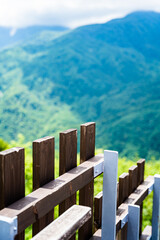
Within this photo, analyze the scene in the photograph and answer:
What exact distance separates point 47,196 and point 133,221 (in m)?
0.78

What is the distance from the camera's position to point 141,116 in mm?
11297

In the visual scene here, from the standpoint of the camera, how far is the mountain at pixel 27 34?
1334 cm

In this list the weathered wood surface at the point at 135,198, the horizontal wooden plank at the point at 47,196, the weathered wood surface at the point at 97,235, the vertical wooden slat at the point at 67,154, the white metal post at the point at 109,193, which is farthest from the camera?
the weathered wood surface at the point at 135,198

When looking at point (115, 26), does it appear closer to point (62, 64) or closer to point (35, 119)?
point (62, 64)

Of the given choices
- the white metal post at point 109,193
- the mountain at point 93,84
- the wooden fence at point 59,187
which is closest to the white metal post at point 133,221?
the wooden fence at point 59,187

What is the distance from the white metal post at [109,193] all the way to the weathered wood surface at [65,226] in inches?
19.5

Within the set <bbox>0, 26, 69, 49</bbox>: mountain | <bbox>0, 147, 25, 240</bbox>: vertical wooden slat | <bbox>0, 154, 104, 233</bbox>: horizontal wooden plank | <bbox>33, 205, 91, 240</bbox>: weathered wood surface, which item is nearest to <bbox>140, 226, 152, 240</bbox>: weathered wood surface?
<bbox>0, 154, 104, 233</bbox>: horizontal wooden plank

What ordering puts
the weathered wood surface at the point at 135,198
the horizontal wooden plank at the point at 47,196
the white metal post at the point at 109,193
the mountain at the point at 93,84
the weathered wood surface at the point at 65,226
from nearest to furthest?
1. the weathered wood surface at the point at 65,226
2. the horizontal wooden plank at the point at 47,196
3. the white metal post at the point at 109,193
4. the weathered wood surface at the point at 135,198
5. the mountain at the point at 93,84

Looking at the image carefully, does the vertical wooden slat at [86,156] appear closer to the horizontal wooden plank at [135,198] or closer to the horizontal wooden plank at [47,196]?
the horizontal wooden plank at [47,196]

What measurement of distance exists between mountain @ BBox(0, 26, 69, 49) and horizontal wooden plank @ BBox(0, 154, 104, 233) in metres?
13.1

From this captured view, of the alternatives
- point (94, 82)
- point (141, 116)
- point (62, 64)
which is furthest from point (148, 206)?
point (62, 64)

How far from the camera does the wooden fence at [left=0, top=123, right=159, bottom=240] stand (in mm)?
758

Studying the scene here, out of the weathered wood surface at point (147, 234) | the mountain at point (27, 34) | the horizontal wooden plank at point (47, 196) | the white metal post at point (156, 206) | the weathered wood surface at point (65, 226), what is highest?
the mountain at point (27, 34)

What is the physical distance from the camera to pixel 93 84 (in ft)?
42.4
